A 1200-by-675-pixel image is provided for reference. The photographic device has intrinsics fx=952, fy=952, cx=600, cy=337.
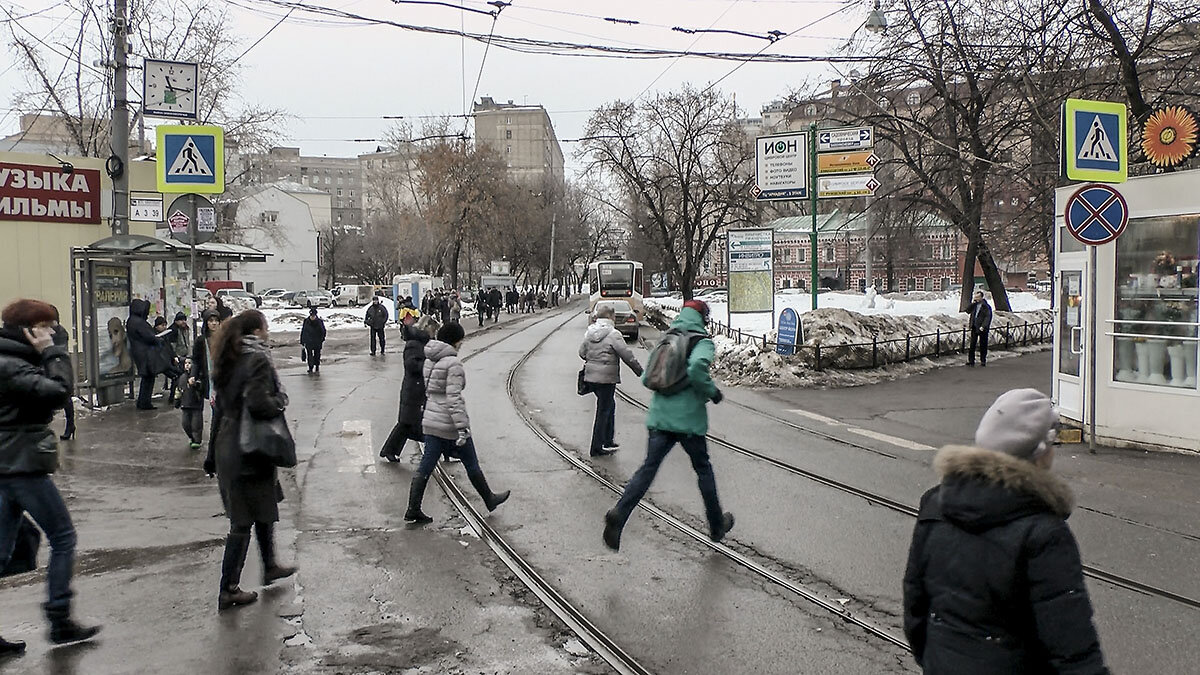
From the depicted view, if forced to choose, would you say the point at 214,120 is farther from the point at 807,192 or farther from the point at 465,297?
the point at 465,297

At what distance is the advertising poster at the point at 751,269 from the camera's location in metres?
25.5

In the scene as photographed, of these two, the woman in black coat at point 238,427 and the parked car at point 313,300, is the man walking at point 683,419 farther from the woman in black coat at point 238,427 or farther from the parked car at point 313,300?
the parked car at point 313,300

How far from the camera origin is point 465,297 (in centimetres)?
6988

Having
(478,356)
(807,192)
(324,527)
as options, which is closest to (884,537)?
(324,527)

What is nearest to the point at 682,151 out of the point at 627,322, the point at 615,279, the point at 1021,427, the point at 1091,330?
the point at 615,279

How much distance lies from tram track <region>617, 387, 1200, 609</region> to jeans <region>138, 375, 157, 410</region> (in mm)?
7539

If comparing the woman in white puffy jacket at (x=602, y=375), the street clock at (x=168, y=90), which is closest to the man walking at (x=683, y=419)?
the woman in white puffy jacket at (x=602, y=375)

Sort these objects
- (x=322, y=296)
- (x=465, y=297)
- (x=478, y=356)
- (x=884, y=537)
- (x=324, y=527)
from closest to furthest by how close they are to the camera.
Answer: (x=884, y=537), (x=324, y=527), (x=478, y=356), (x=465, y=297), (x=322, y=296)

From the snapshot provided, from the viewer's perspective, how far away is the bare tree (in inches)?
1868

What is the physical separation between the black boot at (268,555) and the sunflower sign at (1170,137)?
10658mm

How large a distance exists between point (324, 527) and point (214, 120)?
33.3m

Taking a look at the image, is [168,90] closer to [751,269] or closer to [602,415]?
[602,415]

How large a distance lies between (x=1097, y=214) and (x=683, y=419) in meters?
6.72

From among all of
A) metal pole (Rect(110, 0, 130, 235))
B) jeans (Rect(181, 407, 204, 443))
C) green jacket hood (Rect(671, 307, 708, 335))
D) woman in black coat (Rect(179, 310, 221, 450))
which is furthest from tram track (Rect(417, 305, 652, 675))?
metal pole (Rect(110, 0, 130, 235))
